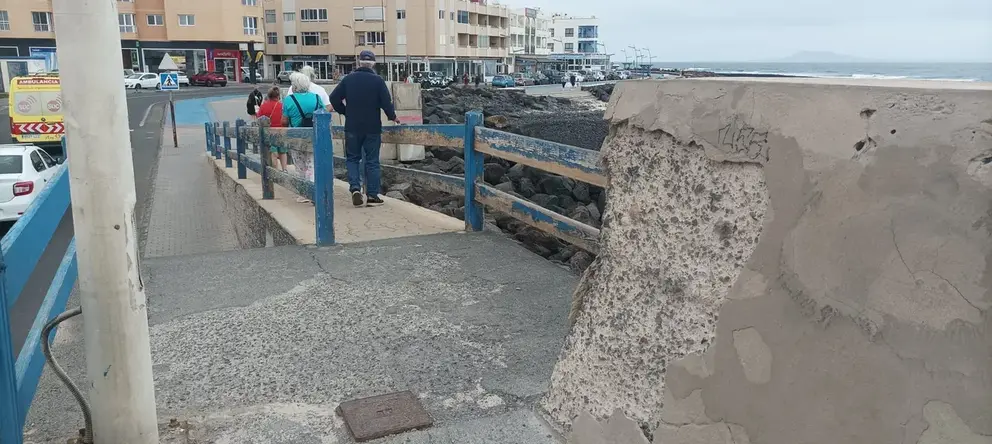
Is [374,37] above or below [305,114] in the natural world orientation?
above

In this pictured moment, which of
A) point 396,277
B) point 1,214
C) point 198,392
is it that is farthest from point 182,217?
point 198,392

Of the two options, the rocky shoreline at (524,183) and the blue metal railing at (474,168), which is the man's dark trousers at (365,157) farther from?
the rocky shoreline at (524,183)

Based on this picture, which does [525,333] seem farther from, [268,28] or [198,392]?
[268,28]

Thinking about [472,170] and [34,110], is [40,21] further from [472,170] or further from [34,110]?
[472,170]

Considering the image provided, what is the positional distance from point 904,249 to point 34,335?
3.12 metres

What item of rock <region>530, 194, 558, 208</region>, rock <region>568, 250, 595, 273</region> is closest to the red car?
rock <region>530, 194, 558, 208</region>

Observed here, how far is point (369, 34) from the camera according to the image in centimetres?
8519

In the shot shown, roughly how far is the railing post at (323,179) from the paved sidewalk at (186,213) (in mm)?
5824

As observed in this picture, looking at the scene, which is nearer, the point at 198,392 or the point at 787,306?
the point at 787,306

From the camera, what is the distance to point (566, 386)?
273cm

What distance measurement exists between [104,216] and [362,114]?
5.31m

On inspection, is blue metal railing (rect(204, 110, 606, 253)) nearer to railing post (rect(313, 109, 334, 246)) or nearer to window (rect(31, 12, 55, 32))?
railing post (rect(313, 109, 334, 246))

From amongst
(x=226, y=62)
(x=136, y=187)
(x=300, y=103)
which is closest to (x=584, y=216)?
(x=300, y=103)

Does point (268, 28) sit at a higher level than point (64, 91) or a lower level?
higher
